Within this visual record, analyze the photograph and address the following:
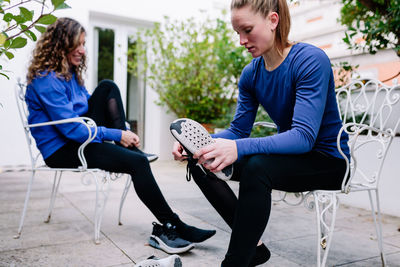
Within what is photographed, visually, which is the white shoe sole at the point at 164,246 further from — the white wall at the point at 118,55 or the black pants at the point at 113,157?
the white wall at the point at 118,55

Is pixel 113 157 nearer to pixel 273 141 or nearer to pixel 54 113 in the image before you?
pixel 54 113

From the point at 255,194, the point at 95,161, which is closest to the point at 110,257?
the point at 95,161

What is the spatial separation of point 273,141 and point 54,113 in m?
1.26

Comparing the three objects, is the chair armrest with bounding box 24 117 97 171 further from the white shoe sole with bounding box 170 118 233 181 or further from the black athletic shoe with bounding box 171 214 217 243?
the white shoe sole with bounding box 170 118 233 181

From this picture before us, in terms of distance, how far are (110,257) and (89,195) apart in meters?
1.61

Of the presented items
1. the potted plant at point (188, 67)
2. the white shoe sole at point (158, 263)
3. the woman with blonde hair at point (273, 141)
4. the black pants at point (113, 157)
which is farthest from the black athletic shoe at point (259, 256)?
the potted plant at point (188, 67)

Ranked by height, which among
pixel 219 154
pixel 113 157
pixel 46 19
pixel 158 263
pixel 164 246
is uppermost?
pixel 46 19

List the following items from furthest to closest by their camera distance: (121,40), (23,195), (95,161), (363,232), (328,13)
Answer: (328,13)
(121,40)
(23,195)
(363,232)
(95,161)

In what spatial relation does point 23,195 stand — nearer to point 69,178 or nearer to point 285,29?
point 69,178

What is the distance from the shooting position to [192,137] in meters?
→ 1.25

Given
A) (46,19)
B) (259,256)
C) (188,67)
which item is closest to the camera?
(46,19)

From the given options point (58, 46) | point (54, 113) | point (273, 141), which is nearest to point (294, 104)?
point (273, 141)

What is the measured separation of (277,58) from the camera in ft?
4.68

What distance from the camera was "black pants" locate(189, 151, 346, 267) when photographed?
1.15 meters
